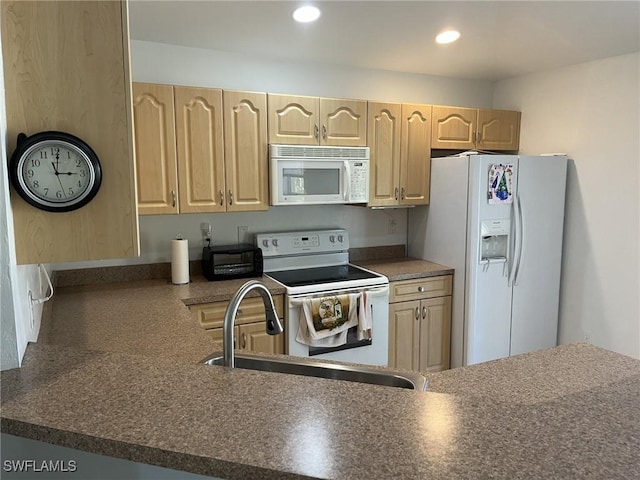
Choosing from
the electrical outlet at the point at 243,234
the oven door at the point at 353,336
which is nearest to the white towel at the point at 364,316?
the oven door at the point at 353,336

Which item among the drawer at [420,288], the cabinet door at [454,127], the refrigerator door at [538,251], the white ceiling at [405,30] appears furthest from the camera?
the cabinet door at [454,127]

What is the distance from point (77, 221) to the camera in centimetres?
127

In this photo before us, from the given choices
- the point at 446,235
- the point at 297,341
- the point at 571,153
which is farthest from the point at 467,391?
the point at 571,153

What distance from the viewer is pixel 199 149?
2.78 m

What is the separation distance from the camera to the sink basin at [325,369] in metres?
1.39

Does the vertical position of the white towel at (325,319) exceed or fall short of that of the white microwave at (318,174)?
it falls short

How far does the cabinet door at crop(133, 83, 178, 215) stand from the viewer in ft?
8.58

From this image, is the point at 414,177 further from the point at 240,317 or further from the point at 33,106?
the point at 33,106

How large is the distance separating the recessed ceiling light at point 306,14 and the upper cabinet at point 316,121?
0.58 meters

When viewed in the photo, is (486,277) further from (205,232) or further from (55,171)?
(55,171)

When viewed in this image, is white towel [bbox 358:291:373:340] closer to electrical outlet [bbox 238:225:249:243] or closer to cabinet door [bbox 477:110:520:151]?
electrical outlet [bbox 238:225:249:243]

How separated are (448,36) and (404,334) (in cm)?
197

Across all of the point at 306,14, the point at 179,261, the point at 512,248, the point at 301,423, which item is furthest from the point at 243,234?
the point at 301,423

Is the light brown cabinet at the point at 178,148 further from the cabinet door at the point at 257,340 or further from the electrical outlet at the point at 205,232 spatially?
the cabinet door at the point at 257,340
